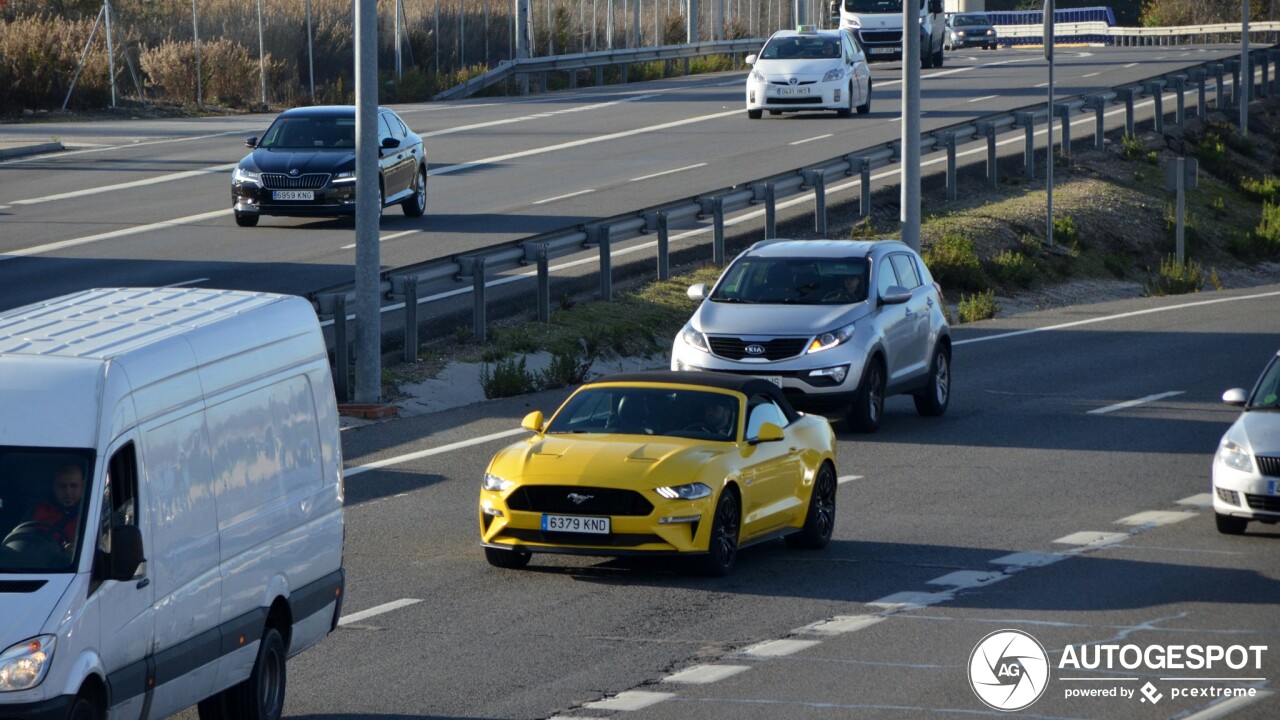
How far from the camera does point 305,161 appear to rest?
29.2 metres

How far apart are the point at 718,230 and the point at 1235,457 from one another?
48.9 feet

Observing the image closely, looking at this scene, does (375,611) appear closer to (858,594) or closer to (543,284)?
(858,594)

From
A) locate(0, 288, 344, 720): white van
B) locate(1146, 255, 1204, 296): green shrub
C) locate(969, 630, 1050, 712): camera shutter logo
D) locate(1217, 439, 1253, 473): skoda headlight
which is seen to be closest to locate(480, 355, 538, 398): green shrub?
locate(1217, 439, 1253, 473): skoda headlight

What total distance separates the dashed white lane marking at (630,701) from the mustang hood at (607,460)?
3052 mm

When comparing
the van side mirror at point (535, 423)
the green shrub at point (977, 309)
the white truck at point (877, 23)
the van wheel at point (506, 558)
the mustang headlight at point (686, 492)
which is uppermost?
the white truck at point (877, 23)

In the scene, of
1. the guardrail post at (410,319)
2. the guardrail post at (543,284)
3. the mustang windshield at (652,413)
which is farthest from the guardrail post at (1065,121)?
the mustang windshield at (652,413)

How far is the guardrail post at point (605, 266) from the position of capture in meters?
25.1

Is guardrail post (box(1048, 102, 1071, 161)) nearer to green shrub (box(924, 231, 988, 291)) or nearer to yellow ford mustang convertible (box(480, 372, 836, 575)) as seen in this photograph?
green shrub (box(924, 231, 988, 291))

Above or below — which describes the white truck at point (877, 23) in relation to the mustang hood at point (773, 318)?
above

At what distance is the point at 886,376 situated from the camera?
64.0 feet

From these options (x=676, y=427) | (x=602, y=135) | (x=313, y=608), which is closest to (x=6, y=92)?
(x=602, y=135)

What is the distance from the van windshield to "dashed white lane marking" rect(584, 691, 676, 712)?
9.51 feet

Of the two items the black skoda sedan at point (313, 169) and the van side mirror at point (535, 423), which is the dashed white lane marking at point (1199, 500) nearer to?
the van side mirror at point (535, 423)

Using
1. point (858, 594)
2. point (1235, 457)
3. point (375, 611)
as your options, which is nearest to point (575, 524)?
point (375, 611)
